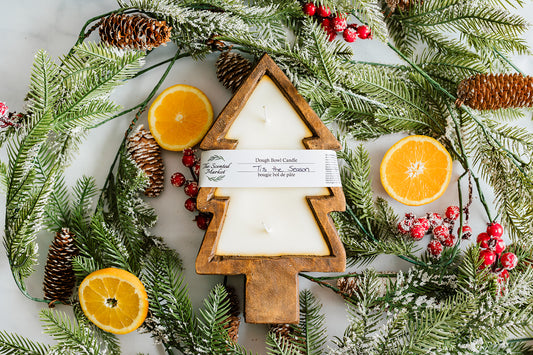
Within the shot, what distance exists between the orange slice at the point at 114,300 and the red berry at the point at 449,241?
0.86 metres

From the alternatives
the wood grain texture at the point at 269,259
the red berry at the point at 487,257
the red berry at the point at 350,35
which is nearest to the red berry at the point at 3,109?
the wood grain texture at the point at 269,259

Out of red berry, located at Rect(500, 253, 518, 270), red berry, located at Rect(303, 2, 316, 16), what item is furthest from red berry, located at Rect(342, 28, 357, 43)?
red berry, located at Rect(500, 253, 518, 270)

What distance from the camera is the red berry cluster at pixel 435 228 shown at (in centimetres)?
124

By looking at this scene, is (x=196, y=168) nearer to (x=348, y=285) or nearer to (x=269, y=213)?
(x=269, y=213)

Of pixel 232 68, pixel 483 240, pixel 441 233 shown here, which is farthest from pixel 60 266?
pixel 483 240

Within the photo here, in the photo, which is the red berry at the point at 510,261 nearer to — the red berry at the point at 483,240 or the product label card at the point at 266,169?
the red berry at the point at 483,240

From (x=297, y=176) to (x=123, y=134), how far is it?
59 centimetres

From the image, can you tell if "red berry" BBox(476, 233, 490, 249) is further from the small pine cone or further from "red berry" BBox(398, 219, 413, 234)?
the small pine cone

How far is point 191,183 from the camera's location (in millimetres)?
1252

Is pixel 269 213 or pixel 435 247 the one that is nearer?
pixel 269 213

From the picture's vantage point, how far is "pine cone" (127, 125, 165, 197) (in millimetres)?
1244

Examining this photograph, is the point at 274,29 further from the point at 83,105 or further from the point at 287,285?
the point at 287,285

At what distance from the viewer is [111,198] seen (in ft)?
4.11

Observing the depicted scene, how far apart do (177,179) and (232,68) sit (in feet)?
1.21
